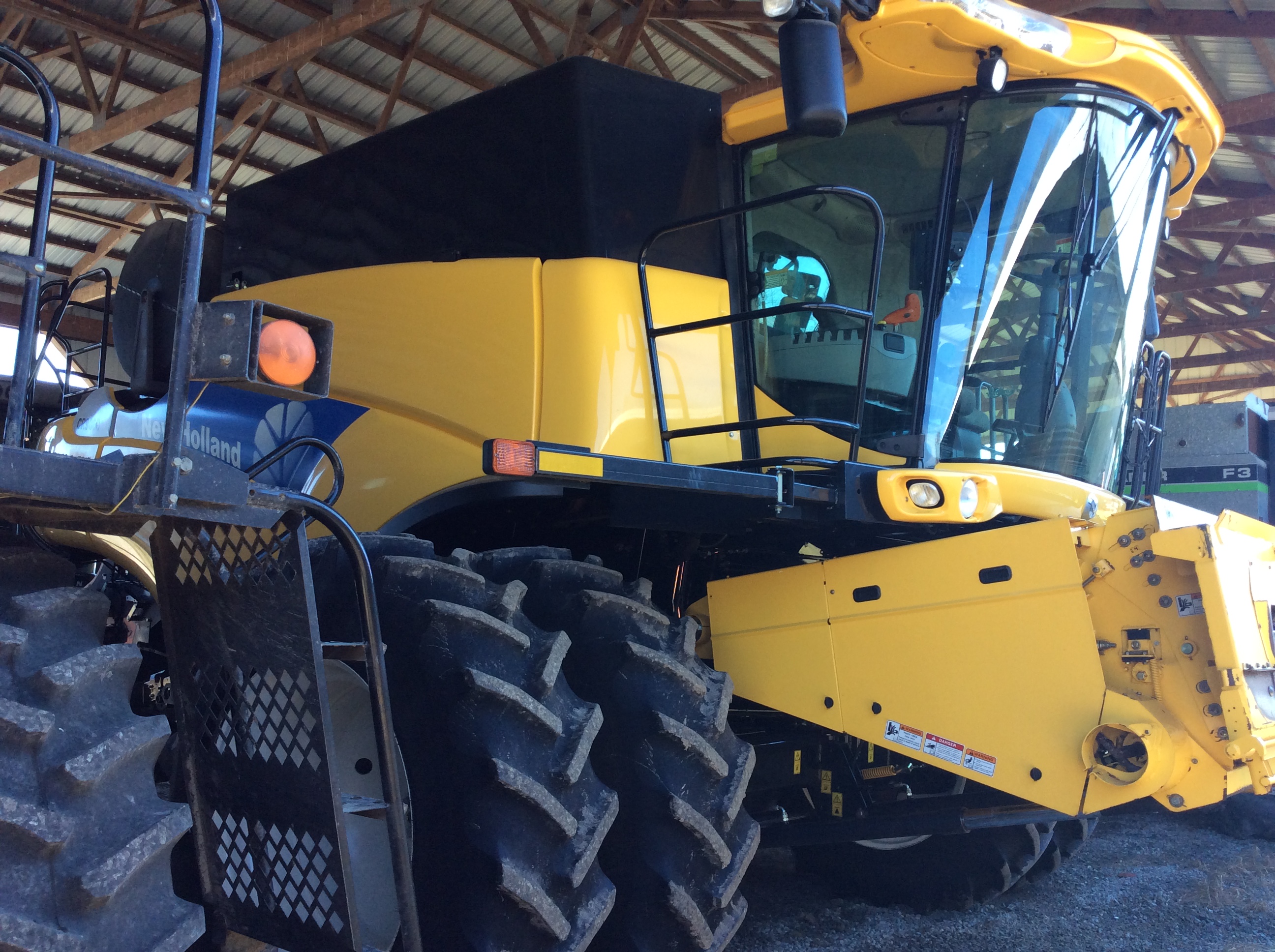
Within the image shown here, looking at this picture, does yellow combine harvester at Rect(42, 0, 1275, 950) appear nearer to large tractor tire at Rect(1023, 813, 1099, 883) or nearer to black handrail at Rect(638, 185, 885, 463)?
black handrail at Rect(638, 185, 885, 463)

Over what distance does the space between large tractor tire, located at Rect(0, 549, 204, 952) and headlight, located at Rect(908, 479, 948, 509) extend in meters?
1.92

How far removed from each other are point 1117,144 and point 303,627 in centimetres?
281

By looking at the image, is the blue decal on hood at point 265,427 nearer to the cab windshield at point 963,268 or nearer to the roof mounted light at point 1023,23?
the cab windshield at point 963,268

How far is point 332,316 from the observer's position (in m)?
3.45

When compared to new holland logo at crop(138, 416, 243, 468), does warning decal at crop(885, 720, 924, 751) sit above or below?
below

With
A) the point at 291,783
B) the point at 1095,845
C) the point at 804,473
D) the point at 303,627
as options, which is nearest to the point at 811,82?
the point at 804,473

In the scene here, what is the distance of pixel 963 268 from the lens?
306 centimetres

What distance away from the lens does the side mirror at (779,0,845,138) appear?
95.3 inches

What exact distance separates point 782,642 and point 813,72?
162cm

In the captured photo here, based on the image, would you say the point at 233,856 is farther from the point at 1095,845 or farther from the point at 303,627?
the point at 1095,845

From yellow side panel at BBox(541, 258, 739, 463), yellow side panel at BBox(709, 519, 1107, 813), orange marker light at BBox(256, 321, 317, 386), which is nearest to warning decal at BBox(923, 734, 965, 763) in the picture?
yellow side panel at BBox(709, 519, 1107, 813)

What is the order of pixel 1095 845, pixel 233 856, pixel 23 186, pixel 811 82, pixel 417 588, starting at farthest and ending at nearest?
pixel 23 186 → pixel 1095 845 → pixel 811 82 → pixel 417 588 → pixel 233 856

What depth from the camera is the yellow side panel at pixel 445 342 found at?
2.97 m

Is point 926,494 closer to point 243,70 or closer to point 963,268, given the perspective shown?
point 963,268
